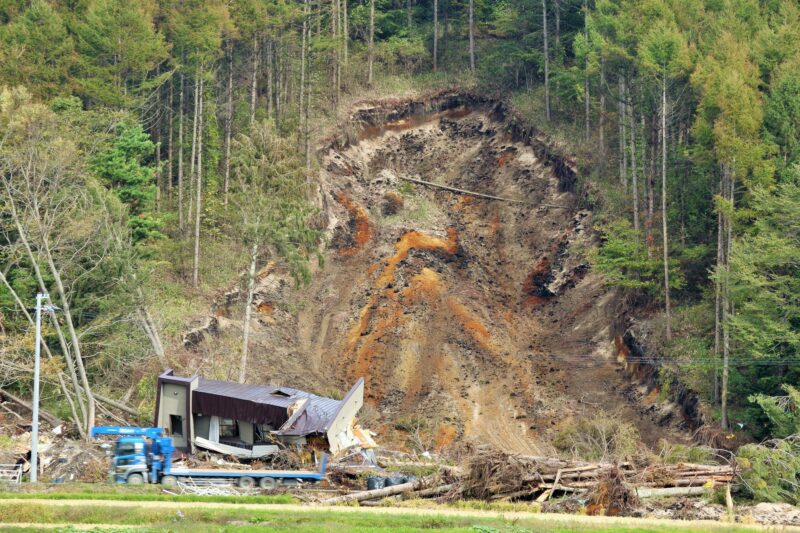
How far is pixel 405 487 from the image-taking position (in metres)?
28.9

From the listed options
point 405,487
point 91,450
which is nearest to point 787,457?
point 405,487

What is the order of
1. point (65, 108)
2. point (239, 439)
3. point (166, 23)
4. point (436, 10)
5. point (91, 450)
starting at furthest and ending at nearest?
1. point (436, 10)
2. point (166, 23)
3. point (65, 108)
4. point (239, 439)
5. point (91, 450)

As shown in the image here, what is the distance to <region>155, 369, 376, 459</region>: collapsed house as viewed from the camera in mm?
34781

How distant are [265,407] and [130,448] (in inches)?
216

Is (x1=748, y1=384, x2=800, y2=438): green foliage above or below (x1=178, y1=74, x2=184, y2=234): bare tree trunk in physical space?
below

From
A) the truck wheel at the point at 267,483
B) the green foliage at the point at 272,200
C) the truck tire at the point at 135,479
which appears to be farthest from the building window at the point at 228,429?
the green foliage at the point at 272,200

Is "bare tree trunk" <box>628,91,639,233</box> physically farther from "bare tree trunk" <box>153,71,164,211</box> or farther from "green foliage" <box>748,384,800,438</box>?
"bare tree trunk" <box>153,71,164,211</box>

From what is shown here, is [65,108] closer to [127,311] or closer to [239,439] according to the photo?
[127,311]

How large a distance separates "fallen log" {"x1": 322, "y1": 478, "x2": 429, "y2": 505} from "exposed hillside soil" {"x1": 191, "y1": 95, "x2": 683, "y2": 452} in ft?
48.7

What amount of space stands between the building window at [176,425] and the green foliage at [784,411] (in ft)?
64.5

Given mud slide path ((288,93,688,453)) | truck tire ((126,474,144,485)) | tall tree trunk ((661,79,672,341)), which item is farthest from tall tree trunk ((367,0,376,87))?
truck tire ((126,474,144,485))

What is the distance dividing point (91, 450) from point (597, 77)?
39.3 meters

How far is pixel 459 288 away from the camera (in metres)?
55.8

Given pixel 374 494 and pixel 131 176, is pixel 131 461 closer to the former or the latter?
pixel 374 494
